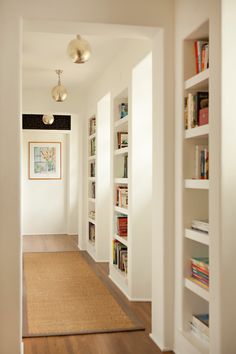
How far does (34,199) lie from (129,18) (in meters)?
8.01

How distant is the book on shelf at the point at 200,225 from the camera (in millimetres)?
3227

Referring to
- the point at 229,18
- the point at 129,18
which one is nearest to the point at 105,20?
the point at 129,18

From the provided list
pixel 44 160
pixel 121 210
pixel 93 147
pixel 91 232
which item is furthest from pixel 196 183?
pixel 44 160

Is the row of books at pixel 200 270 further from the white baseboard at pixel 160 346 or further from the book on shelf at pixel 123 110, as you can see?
the book on shelf at pixel 123 110

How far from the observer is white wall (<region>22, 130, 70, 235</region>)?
1116 centimetres

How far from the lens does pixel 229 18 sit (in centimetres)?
283

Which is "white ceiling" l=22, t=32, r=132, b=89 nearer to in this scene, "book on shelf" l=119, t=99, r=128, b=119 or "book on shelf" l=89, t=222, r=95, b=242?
"book on shelf" l=119, t=99, r=128, b=119

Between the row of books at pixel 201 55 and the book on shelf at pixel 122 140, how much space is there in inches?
104

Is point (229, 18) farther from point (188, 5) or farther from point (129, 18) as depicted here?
point (129, 18)

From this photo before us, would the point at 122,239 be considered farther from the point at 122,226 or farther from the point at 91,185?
the point at 91,185

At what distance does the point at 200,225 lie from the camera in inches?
131

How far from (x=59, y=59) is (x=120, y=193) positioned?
1.95 m

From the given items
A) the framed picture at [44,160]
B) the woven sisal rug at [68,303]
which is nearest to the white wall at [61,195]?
the framed picture at [44,160]

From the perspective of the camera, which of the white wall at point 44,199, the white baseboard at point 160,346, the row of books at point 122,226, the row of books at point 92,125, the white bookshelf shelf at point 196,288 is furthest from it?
the white wall at point 44,199
